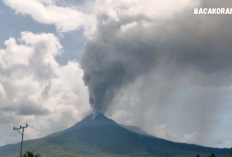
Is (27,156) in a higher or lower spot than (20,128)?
lower

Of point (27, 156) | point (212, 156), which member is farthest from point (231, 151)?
point (27, 156)

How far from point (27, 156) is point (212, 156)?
165 ft

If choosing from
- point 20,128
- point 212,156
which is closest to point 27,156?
point 20,128

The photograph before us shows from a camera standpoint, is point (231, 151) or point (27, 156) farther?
point (231, 151)

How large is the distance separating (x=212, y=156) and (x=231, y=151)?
5335mm

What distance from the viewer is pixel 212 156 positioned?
Result: 289 ft

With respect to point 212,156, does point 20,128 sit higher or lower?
higher

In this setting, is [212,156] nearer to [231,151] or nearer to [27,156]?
[231,151]

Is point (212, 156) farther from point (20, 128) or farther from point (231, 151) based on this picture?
Answer: point (20, 128)

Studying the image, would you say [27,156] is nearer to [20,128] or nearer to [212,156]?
[20,128]

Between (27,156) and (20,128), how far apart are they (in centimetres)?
735

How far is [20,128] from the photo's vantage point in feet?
249

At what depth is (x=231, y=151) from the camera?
86.7m

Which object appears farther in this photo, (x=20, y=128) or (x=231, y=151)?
(x=231, y=151)
